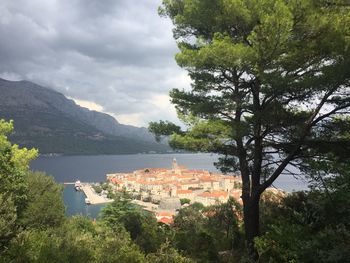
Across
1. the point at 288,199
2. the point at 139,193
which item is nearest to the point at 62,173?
the point at 139,193

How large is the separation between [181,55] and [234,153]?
3300 mm

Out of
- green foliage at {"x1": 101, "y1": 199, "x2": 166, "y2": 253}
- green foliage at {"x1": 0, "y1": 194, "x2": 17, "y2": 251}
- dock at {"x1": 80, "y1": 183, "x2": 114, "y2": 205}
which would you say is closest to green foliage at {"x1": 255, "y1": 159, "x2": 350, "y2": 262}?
green foliage at {"x1": 101, "y1": 199, "x2": 166, "y2": 253}

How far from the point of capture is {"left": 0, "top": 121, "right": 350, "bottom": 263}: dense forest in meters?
4.95

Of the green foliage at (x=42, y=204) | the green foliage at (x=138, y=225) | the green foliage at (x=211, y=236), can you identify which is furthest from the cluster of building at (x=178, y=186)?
the green foliage at (x=211, y=236)

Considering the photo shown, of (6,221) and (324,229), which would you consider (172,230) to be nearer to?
(6,221)

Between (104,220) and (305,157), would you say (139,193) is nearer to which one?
(104,220)

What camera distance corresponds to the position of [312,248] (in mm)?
4547

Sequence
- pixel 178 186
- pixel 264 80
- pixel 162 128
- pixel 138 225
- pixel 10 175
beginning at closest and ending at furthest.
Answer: pixel 264 80 < pixel 162 128 < pixel 138 225 < pixel 10 175 < pixel 178 186

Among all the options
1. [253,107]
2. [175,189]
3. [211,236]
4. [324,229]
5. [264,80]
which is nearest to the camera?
[324,229]

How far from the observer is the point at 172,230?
12.4m

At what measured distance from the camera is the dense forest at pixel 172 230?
4945 mm

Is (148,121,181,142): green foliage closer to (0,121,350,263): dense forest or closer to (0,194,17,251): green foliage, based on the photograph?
→ (0,121,350,263): dense forest

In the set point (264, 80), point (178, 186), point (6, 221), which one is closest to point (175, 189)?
point (178, 186)

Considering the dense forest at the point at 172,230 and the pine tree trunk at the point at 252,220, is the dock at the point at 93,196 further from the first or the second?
the pine tree trunk at the point at 252,220
